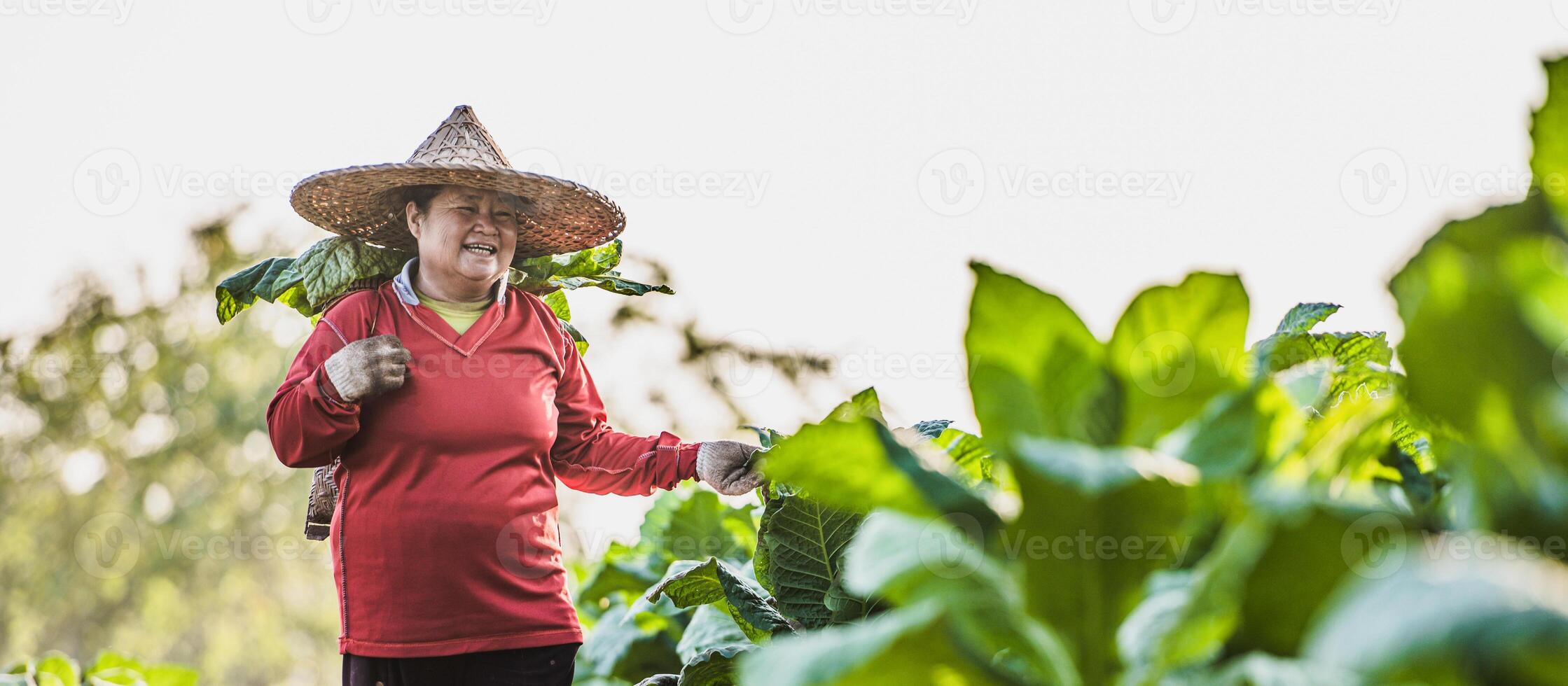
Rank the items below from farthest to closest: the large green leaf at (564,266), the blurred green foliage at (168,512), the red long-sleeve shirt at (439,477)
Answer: the blurred green foliage at (168,512)
the large green leaf at (564,266)
the red long-sleeve shirt at (439,477)

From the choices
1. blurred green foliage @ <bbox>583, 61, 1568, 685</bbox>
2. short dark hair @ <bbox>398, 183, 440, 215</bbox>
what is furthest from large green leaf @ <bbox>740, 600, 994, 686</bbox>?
short dark hair @ <bbox>398, 183, 440, 215</bbox>

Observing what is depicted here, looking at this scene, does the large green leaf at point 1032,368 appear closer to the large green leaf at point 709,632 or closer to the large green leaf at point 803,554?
the large green leaf at point 803,554

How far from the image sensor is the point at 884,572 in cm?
56

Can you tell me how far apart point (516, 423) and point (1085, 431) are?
1.61m

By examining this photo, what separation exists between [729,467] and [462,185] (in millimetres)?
812

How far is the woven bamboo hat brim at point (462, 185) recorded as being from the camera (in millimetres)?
2213

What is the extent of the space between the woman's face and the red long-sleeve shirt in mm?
87

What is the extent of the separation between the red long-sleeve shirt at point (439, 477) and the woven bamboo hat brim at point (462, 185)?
0.24 m

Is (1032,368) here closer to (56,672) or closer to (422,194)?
(422,194)

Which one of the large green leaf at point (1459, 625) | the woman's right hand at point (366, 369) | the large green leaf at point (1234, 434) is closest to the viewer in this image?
the large green leaf at point (1459, 625)

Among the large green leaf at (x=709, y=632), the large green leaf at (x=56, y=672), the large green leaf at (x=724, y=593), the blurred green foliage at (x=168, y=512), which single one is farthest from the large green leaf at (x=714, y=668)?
the blurred green foliage at (x=168, y=512)

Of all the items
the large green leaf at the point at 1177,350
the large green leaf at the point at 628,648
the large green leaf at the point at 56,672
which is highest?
the large green leaf at the point at 1177,350

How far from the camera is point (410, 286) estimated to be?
2262mm

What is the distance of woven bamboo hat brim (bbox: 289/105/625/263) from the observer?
2213 millimetres
